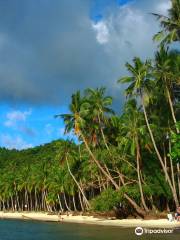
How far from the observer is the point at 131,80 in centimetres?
5791

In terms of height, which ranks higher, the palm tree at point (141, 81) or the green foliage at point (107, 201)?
the palm tree at point (141, 81)

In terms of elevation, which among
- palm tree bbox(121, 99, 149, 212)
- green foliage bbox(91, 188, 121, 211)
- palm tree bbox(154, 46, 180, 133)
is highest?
palm tree bbox(154, 46, 180, 133)

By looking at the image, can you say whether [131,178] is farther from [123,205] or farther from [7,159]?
[7,159]

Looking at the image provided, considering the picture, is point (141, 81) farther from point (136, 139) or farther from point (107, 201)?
point (107, 201)

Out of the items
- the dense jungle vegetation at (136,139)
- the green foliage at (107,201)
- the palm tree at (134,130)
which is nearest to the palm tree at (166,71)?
the dense jungle vegetation at (136,139)

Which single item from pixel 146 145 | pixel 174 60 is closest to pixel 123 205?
pixel 146 145

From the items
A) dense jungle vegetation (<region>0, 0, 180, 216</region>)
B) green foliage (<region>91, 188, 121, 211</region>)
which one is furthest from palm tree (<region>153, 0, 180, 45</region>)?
green foliage (<region>91, 188, 121, 211</region>)

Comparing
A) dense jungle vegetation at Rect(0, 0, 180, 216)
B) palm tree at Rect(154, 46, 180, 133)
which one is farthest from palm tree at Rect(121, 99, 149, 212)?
palm tree at Rect(154, 46, 180, 133)

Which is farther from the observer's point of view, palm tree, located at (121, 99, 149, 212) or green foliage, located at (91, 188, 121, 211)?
green foliage, located at (91, 188, 121, 211)

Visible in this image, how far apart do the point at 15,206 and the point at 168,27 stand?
339 feet

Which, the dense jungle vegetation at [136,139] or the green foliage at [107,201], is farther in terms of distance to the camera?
the green foliage at [107,201]

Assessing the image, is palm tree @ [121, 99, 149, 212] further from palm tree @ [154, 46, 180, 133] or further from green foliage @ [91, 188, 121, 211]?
palm tree @ [154, 46, 180, 133]

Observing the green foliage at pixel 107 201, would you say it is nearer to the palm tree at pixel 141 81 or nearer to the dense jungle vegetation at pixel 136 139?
the dense jungle vegetation at pixel 136 139

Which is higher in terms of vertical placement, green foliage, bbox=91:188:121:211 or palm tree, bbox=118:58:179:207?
palm tree, bbox=118:58:179:207
